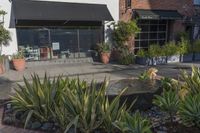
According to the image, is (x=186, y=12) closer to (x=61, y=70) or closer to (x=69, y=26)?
(x=69, y=26)

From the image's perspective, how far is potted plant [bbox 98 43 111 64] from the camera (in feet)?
56.9

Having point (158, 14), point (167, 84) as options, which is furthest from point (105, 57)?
point (167, 84)

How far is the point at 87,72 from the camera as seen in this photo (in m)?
14.6

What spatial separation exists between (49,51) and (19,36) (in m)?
2.10

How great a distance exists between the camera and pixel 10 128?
5.66m

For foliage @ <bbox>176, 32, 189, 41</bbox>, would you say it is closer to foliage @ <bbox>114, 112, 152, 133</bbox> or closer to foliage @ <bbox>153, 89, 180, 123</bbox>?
foliage @ <bbox>153, 89, 180, 123</bbox>

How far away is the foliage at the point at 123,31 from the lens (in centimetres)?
1706

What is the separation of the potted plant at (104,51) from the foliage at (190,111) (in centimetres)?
1206

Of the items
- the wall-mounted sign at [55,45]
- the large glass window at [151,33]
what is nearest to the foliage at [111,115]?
the wall-mounted sign at [55,45]

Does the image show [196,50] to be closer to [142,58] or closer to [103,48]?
[142,58]

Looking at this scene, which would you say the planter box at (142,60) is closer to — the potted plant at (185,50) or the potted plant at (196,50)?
the potted plant at (185,50)

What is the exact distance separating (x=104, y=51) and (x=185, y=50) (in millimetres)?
5600

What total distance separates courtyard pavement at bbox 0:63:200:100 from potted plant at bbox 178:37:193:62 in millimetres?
2034

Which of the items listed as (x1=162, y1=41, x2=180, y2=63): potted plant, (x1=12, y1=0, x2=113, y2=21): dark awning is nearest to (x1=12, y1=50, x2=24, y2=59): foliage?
(x1=12, y1=0, x2=113, y2=21): dark awning
